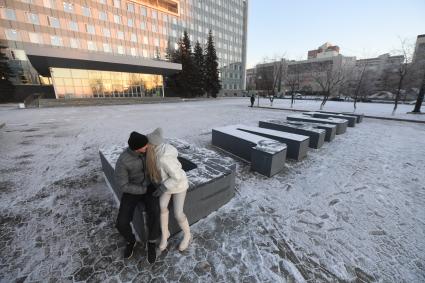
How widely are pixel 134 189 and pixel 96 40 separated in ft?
162

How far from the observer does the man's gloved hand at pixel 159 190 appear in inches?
87.8

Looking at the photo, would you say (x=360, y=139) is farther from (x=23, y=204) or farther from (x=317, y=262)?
(x=23, y=204)

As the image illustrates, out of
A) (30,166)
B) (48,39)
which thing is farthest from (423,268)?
(48,39)

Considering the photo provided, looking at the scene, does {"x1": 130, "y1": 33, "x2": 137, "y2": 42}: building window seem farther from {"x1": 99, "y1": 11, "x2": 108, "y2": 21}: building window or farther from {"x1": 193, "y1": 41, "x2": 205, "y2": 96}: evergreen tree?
{"x1": 193, "y1": 41, "x2": 205, "y2": 96}: evergreen tree

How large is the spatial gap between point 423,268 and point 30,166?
30.1 ft

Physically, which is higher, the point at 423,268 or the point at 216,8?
the point at 216,8

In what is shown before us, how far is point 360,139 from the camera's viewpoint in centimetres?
875

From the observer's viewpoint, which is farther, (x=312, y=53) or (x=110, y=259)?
(x=312, y=53)

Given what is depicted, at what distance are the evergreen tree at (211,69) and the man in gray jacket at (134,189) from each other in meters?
42.2

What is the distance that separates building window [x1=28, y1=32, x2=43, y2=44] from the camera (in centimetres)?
3188

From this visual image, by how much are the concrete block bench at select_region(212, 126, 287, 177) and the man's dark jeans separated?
11.0 feet

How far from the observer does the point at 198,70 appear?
39.8 m

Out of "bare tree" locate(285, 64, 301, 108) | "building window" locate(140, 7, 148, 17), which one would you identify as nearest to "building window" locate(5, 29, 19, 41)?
"building window" locate(140, 7, 148, 17)

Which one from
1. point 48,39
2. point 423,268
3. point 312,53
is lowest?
point 423,268
